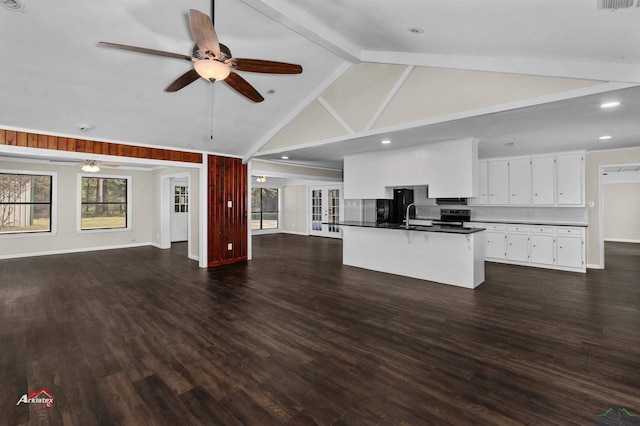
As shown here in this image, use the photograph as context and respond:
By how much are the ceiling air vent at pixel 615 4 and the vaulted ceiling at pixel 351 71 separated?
4cm

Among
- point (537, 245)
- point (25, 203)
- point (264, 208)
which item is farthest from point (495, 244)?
point (25, 203)

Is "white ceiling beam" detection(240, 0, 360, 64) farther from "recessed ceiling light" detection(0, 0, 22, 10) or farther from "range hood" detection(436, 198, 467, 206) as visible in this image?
"range hood" detection(436, 198, 467, 206)

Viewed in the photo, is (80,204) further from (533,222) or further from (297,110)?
(533,222)

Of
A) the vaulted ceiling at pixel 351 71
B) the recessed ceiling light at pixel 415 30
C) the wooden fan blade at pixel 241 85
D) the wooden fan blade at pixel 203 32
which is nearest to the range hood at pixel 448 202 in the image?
the vaulted ceiling at pixel 351 71

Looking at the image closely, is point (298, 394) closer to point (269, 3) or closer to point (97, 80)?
point (269, 3)

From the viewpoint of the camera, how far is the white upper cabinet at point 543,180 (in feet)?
19.7

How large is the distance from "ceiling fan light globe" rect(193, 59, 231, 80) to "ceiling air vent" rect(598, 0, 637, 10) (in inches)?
104

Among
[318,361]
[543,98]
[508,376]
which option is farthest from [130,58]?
[508,376]

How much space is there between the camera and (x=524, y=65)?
2912 millimetres

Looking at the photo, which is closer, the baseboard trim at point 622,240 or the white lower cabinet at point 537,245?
the white lower cabinet at point 537,245

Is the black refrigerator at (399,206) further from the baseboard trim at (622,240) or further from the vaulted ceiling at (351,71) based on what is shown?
the baseboard trim at (622,240)

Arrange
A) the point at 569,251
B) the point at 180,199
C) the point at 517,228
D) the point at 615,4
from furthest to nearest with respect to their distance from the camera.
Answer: the point at 180,199
the point at 517,228
the point at 569,251
the point at 615,4

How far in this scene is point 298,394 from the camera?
6.80 feet

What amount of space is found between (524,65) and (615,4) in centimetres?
106
